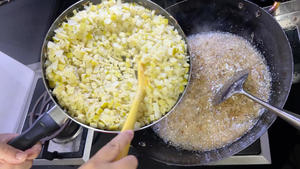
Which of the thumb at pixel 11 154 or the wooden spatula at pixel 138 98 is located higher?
the wooden spatula at pixel 138 98

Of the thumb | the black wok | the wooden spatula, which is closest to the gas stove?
the black wok

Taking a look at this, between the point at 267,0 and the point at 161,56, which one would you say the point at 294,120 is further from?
the point at 267,0

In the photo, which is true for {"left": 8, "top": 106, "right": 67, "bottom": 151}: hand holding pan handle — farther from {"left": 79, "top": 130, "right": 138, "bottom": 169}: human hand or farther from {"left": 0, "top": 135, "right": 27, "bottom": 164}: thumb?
{"left": 79, "top": 130, "right": 138, "bottom": 169}: human hand

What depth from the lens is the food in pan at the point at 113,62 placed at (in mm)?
875

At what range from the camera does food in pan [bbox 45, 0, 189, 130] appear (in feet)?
2.87

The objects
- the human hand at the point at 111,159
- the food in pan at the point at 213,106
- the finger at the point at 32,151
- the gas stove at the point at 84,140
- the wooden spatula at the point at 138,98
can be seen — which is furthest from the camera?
the gas stove at the point at 84,140

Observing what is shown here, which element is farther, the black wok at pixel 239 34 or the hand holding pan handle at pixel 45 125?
the black wok at pixel 239 34

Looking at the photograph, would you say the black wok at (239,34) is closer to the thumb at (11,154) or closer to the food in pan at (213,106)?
the food in pan at (213,106)

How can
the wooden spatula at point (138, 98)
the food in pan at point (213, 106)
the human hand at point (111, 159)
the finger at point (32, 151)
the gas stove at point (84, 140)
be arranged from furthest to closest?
the gas stove at point (84, 140) < the food in pan at point (213, 106) < the finger at point (32, 151) < the wooden spatula at point (138, 98) < the human hand at point (111, 159)

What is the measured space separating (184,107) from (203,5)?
21.6 inches

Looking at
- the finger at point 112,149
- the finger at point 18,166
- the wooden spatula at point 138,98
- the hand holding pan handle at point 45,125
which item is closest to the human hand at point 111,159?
the finger at point 112,149

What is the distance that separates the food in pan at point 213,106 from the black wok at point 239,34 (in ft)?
0.10

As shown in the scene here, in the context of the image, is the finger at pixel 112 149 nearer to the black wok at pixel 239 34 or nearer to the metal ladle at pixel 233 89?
the black wok at pixel 239 34

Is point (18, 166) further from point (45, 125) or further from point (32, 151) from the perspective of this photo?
point (45, 125)
